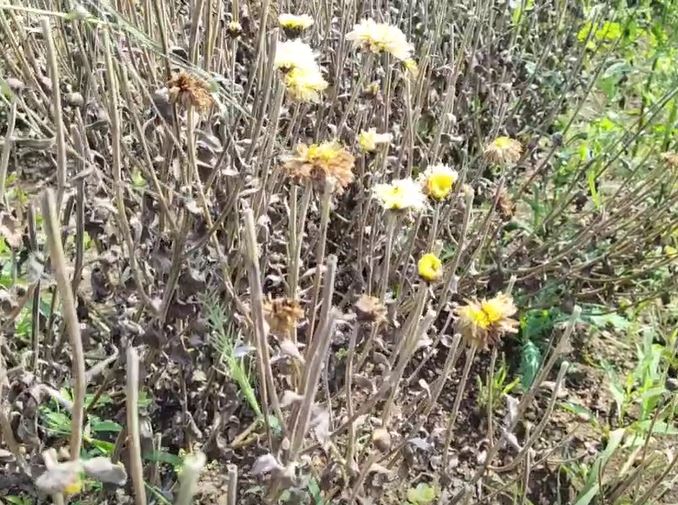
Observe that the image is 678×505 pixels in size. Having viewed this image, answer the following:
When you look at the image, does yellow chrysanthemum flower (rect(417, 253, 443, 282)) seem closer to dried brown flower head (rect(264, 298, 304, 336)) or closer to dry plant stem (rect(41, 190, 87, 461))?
dried brown flower head (rect(264, 298, 304, 336))

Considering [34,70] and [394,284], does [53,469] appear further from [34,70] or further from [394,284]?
[394,284]

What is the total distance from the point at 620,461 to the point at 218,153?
3.18 feet

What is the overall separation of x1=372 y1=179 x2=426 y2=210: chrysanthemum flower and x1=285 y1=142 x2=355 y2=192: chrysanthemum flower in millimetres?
118

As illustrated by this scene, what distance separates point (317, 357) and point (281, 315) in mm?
128

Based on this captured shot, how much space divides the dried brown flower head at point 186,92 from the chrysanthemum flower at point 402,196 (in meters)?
0.27

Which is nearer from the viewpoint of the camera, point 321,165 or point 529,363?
point 321,165

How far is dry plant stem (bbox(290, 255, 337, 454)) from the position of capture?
672 millimetres

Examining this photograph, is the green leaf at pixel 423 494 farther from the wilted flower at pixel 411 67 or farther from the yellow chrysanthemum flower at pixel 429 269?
the wilted flower at pixel 411 67

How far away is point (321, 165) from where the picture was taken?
3.03ft

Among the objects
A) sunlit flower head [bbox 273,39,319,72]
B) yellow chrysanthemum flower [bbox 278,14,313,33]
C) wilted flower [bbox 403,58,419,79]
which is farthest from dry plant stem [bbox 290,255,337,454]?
wilted flower [bbox 403,58,419,79]

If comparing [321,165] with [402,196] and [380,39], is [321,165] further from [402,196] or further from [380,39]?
[380,39]

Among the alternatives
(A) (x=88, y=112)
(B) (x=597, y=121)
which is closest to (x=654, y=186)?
(B) (x=597, y=121)

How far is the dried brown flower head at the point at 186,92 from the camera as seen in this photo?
932 millimetres

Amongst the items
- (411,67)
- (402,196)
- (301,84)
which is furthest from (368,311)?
(411,67)
